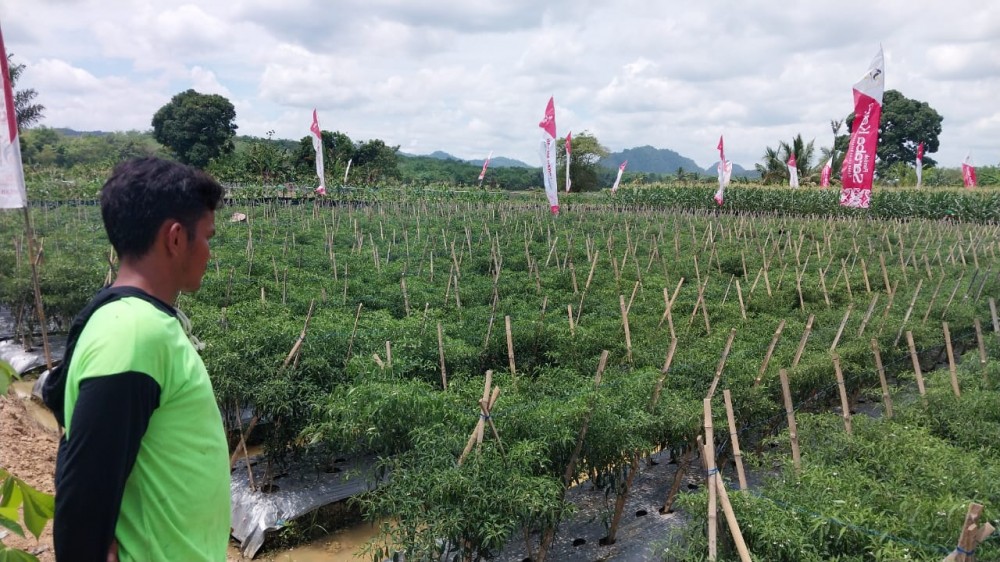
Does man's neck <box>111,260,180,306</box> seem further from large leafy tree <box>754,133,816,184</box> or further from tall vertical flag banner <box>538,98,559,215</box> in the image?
large leafy tree <box>754,133,816,184</box>

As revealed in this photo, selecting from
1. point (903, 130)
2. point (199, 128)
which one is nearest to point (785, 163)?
point (903, 130)

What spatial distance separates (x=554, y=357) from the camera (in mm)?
7496

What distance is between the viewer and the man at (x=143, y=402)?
4.68 ft

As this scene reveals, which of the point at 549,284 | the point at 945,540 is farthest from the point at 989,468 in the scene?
the point at 549,284

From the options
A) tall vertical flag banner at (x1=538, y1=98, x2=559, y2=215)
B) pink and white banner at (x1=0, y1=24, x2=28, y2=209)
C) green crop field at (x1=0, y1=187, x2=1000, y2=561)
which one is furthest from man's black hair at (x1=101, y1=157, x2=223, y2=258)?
tall vertical flag banner at (x1=538, y1=98, x2=559, y2=215)

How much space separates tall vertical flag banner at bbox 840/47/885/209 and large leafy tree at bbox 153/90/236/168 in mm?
38005

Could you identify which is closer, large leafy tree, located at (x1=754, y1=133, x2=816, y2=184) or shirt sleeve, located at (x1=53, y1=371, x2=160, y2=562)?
shirt sleeve, located at (x1=53, y1=371, x2=160, y2=562)

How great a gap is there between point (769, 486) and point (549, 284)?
709cm

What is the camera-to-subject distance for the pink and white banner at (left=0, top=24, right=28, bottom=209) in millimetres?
4484

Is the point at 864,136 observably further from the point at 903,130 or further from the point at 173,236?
the point at 903,130

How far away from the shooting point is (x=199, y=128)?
41.8m

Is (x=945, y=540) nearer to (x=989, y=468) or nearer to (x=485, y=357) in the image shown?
(x=989, y=468)

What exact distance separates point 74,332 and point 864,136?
44.0 feet

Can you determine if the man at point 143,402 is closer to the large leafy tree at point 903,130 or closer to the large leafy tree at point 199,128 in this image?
the large leafy tree at point 199,128
